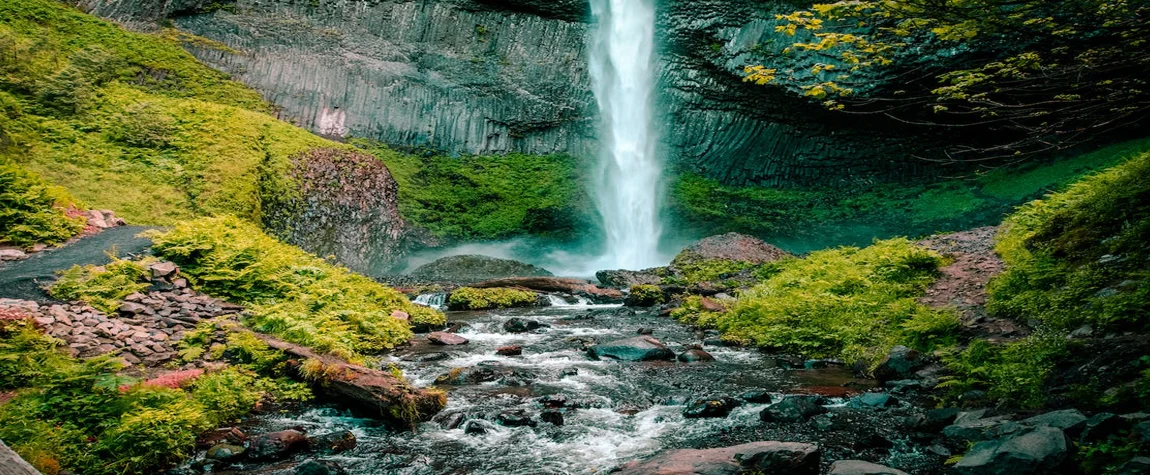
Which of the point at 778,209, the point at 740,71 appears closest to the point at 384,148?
the point at 740,71

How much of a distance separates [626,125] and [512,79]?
6078 millimetres

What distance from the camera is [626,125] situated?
29203mm

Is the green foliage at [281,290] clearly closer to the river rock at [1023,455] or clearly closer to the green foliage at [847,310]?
the green foliage at [847,310]

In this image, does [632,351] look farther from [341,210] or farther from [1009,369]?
[341,210]

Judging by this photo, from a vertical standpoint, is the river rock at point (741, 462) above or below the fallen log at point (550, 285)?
above

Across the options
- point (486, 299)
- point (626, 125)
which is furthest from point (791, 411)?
point (626, 125)

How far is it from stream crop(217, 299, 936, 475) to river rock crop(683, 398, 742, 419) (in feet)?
0.23

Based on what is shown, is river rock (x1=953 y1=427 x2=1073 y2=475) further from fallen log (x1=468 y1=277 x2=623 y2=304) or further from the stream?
fallen log (x1=468 y1=277 x2=623 y2=304)

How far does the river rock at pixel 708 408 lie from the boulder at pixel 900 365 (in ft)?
6.52

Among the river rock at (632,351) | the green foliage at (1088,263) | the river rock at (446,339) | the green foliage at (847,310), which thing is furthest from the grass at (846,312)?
the river rock at (446,339)

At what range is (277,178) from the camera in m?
17.1

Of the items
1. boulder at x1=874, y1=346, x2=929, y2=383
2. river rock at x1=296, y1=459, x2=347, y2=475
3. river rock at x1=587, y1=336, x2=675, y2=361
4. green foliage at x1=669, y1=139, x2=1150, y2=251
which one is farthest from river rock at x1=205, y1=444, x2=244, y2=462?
green foliage at x1=669, y1=139, x2=1150, y2=251

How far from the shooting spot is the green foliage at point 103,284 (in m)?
6.72

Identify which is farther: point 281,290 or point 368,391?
point 281,290
